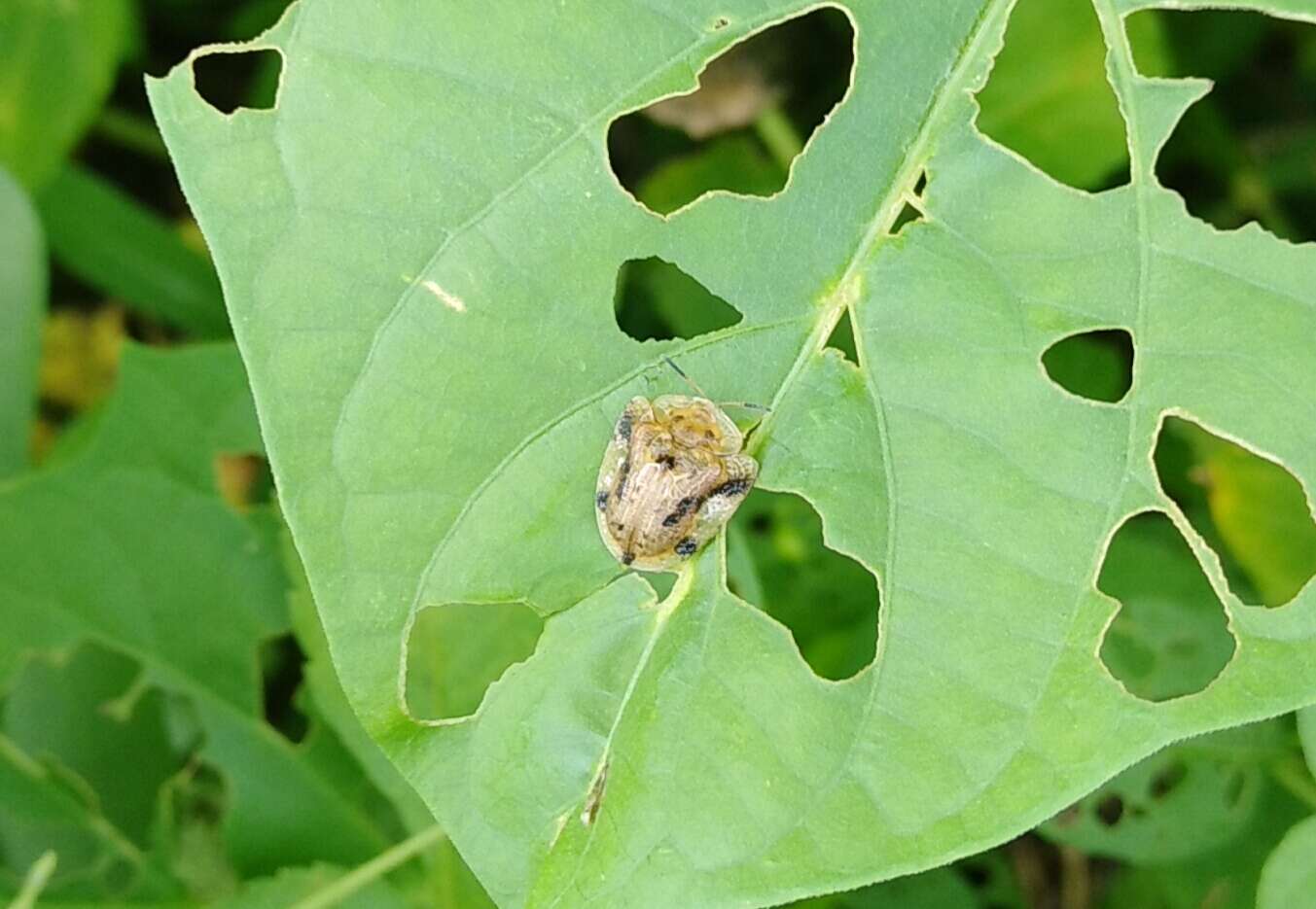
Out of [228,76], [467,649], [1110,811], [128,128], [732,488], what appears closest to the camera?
[732,488]

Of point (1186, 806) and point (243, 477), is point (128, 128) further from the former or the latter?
point (1186, 806)

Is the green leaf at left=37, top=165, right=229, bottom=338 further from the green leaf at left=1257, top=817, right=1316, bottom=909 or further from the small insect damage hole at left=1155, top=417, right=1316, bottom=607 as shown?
the green leaf at left=1257, top=817, right=1316, bottom=909

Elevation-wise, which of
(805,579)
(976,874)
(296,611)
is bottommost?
(976,874)

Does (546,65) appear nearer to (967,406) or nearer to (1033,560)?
(967,406)

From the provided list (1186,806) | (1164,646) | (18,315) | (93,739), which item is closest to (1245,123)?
(1164,646)

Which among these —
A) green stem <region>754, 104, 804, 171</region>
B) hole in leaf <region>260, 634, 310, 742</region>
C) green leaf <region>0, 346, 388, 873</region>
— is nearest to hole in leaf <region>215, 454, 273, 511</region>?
hole in leaf <region>260, 634, 310, 742</region>

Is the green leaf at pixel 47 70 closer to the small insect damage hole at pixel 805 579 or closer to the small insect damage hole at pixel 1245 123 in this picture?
the small insect damage hole at pixel 805 579

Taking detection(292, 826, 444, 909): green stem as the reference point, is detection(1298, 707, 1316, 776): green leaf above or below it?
above

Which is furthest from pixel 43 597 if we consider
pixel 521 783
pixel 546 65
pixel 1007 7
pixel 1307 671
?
pixel 1307 671
